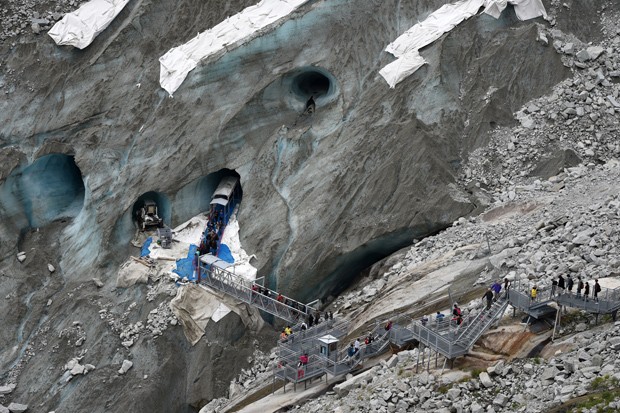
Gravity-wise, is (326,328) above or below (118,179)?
below

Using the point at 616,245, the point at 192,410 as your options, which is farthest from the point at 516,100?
the point at 192,410

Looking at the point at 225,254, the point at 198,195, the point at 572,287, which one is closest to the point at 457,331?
the point at 572,287

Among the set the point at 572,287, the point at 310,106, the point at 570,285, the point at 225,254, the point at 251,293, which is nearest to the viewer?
the point at 570,285

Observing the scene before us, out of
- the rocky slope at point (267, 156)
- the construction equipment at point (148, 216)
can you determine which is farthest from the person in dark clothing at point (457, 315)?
the construction equipment at point (148, 216)

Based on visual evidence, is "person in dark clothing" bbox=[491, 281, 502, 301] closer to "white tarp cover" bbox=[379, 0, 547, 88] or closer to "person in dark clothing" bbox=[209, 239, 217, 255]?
"white tarp cover" bbox=[379, 0, 547, 88]

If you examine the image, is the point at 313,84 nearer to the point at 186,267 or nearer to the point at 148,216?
the point at 148,216

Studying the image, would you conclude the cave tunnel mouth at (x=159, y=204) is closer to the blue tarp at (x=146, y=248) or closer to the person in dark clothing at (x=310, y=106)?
the blue tarp at (x=146, y=248)

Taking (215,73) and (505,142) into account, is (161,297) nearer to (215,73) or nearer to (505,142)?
(215,73)
